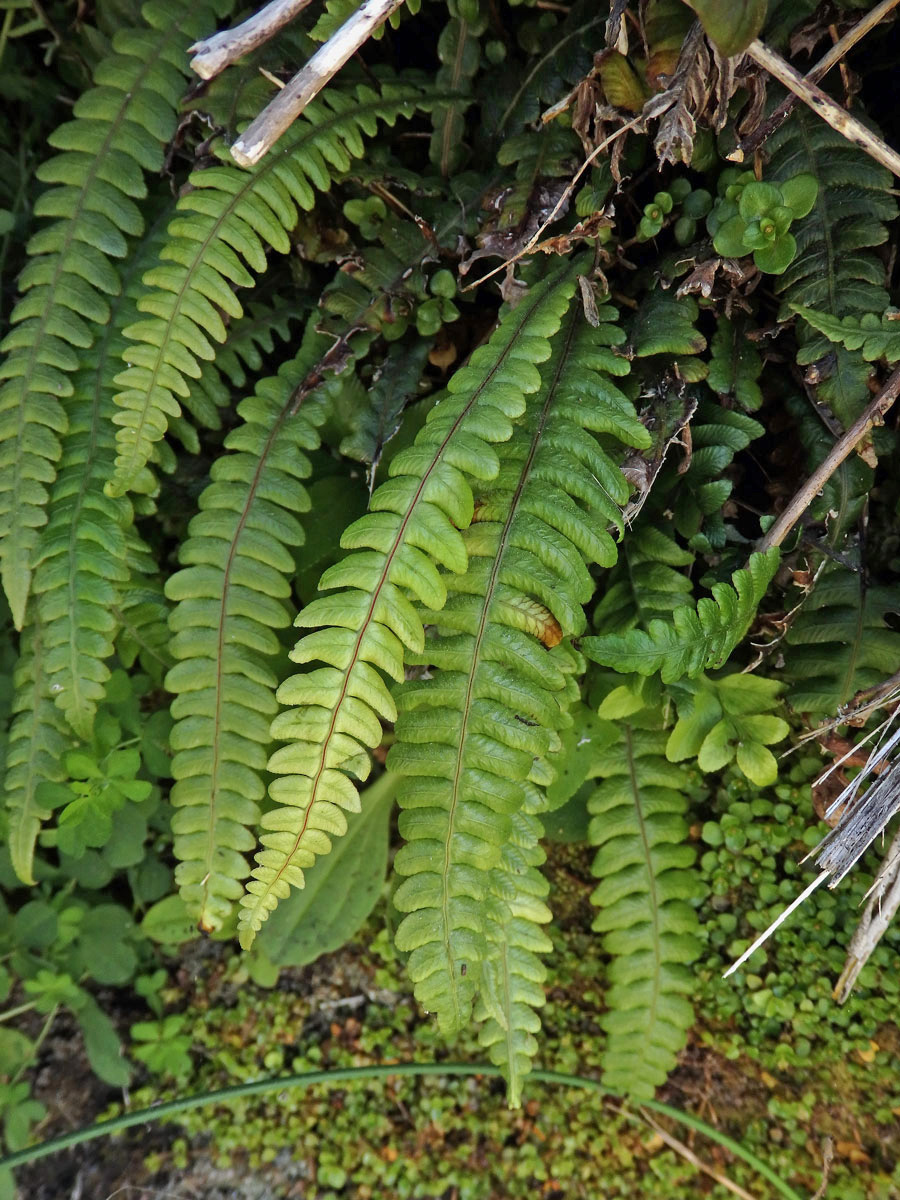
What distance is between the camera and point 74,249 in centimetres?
181

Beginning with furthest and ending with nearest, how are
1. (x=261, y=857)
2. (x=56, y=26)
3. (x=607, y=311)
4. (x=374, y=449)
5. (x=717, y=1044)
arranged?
(x=56, y=26), (x=717, y=1044), (x=374, y=449), (x=607, y=311), (x=261, y=857)

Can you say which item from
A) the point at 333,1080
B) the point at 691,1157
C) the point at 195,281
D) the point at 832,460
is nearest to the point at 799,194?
the point at 832,460

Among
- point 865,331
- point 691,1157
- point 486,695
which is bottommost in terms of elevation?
point 691,1157

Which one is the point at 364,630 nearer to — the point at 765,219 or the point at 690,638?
the point at 690,638

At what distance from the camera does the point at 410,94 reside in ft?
6.15

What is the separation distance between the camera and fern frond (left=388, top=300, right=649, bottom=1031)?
4.77ft

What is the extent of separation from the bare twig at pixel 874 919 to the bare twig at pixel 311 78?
179 cm

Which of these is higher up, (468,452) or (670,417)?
(670,417)

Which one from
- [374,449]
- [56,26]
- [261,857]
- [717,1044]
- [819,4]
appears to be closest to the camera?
[261,857]

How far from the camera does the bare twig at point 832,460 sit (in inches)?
60.6

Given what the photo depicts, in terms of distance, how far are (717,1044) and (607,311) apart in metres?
1.75

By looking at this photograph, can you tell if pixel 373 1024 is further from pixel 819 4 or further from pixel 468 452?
pixel 819 4

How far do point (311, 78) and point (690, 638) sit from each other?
3.98ft

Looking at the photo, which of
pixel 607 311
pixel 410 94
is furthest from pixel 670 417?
pixel 410 94
